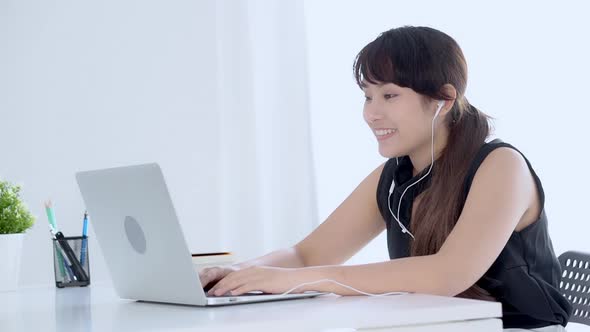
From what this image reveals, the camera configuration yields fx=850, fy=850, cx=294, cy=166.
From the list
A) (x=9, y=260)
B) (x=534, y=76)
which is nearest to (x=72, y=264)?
(x=9, y=260)

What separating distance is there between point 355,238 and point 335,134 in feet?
4.65

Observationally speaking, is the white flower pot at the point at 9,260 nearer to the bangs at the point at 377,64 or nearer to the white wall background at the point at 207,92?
the bangs at the point at 377,64

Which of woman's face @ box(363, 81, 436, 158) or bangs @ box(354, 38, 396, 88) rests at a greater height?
bangs @ box(354, 38, 396, 88)

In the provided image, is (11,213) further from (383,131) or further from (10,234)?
(383,131)

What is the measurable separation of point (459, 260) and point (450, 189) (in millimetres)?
308

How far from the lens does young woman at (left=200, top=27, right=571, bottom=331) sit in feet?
4.94

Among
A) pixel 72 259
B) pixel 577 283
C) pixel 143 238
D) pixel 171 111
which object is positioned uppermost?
pixel 171 111

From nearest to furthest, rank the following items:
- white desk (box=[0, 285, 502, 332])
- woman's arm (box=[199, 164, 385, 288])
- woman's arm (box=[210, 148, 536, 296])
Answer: white desk (box=[0, 285, 502, 332]), woman's arm (box=[210, 148, 536, 296]), woman's arm (box=[199, 164, 385, 288])

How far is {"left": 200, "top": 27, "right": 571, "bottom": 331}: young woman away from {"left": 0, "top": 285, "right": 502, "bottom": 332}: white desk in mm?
245

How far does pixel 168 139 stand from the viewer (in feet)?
10.7

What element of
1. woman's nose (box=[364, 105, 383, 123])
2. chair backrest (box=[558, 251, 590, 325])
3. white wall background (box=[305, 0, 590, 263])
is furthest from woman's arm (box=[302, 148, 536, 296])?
white wall background (box=[305, 0, 590, 263])

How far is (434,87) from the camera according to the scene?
1.75 metres

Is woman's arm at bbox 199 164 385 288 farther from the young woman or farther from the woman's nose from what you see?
the woman's nose

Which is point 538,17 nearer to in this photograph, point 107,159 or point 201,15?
point 201,15
